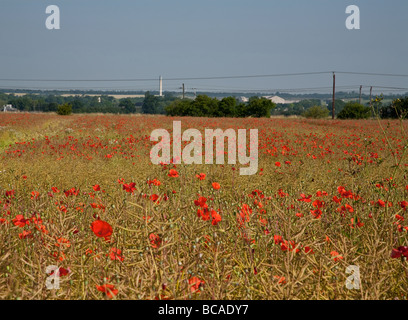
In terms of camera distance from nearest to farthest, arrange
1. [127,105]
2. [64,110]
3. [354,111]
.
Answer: [64,110], [354,111], [127,105]

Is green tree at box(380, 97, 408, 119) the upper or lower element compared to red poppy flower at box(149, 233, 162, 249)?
upper

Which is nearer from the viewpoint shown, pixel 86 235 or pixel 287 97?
pixel 86 235

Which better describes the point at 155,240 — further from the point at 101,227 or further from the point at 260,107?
the point at 260,107

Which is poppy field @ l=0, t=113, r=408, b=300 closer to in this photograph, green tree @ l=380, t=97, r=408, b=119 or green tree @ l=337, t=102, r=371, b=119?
green tree @ l=380, t=97, r=408, b=119

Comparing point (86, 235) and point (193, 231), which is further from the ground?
point (193, 231)

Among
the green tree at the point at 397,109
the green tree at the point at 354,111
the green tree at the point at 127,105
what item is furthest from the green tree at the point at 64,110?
the green tree at the point at 127,105

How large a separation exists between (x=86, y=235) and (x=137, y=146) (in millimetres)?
7337

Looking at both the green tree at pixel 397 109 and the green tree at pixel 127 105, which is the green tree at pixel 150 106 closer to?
the green tree at pixel 127 105

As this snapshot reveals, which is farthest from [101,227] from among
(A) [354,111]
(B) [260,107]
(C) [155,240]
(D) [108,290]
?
(A) [354,111]

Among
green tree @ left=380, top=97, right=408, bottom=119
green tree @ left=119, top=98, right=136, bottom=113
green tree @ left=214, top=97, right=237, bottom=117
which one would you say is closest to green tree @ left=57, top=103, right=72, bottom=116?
green tree @ left=214, top=97, right=237, bottom=117

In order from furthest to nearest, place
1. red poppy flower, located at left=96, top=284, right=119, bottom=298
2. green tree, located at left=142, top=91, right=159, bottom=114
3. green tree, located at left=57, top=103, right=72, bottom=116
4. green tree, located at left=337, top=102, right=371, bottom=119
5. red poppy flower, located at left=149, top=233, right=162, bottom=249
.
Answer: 1. green tree, located at left=142, top=91, right=159, bottom=114
2. green tree, located at left=337, top=102, right=371, bottom=119
3. green tree, located at left=57, top=103, right=72, bottom=116
4. red poppy flower, located at left=149, top=233, right=162, bottom=249
5. red poppy flower, located at left=96, top=284, right=119, bottom=298
